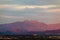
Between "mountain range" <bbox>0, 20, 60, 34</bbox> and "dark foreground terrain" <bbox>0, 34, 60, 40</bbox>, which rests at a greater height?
"mountain range" <bbox>0, 20, 60, 34</bbox>

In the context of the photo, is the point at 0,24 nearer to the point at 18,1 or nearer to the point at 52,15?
the point at 18,1

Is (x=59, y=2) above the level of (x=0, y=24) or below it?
above

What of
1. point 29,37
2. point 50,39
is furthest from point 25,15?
point 50,39

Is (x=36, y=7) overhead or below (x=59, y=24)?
Result: overhead

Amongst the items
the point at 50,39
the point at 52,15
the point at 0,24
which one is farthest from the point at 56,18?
the point at 0,24

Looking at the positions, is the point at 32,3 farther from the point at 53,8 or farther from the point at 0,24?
the point at 0,24

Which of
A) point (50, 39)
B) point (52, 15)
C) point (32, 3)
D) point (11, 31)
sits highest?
point (32, 3)

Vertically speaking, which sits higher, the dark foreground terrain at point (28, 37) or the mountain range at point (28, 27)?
the mountain range at point (28, 27)

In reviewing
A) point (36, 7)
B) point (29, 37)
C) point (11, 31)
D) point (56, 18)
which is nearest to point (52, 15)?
point (56, 18)
